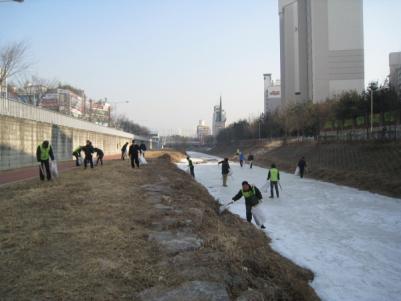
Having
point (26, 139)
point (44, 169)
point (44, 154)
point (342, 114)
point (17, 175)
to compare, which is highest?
point (342, 114)

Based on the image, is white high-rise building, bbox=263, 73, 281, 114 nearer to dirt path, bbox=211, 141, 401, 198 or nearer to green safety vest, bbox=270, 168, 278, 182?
dirt path, bbox=211, 141, 401, 198

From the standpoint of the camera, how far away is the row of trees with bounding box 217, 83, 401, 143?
40.3 metres

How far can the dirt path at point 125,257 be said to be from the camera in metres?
4.68

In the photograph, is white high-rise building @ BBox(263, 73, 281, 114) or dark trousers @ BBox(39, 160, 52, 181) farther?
white high-rise building @ BBox(263, 73, 281, 114)

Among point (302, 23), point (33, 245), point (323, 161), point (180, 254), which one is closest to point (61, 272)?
point (33, 245)

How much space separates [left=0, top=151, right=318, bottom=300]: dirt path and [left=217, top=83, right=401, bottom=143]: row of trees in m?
33.2

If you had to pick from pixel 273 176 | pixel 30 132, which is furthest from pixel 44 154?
pixel 30 132

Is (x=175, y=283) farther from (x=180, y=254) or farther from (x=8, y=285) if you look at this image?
(x=8, y=285)

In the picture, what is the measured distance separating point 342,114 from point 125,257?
48187 mm

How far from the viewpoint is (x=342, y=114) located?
49.4 meters

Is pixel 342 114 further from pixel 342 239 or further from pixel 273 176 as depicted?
pixel 342 239

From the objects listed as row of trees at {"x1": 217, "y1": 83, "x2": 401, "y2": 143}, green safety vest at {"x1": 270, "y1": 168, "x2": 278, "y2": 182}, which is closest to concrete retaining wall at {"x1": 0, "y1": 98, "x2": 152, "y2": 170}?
green safety vest at {"x1": 270, "y1": 168, "x2": 278, "y2": 182}

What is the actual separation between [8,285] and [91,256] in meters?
1.29

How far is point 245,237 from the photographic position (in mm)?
9898
